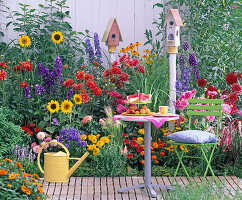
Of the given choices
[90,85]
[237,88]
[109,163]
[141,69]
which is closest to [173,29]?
[141,69]

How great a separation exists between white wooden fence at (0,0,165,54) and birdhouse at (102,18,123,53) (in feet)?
1.72

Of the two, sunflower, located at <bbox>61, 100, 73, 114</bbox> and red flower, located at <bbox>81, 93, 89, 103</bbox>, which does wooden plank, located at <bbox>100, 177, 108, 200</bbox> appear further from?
red flower, located at <bbox>81, 93, 89, 103</bbox>

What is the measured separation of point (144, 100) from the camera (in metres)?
4.65

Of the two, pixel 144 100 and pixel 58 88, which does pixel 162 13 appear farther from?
pixel 144 100

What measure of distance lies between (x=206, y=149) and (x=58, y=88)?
197 centimetres

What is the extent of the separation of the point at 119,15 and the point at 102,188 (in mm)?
3278

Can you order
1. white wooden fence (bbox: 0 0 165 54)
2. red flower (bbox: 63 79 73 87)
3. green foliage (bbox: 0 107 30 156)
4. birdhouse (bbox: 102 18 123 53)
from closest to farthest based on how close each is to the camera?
1. green foliage (bbox: 0 107 30 156)
2. red flower (bbox: 63 79 73 87)
3. birdhouse (bbox: 102 18 123 53)
4. white wooden fence (bbox: 0 0 165 54)

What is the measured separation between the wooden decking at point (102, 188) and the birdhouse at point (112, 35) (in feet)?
7.10

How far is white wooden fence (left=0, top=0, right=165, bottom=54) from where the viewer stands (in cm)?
707

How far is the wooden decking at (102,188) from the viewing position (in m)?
4.39

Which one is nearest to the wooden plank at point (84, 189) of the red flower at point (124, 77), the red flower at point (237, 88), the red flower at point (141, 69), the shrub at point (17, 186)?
the shrub at point (17, 186)

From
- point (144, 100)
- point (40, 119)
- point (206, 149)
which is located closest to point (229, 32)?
point (206, 149)

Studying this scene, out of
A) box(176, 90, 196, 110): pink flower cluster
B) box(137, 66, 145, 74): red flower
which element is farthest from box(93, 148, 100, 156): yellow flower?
box(137, 66, 145, 74): red flower

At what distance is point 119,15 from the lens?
7.12 metres
